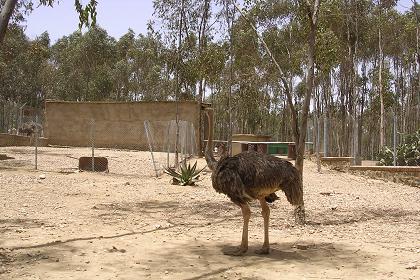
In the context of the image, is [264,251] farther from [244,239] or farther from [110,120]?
[110,120]

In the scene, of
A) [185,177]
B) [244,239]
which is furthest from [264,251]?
[185,177]

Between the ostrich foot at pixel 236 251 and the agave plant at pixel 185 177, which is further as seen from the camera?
the agave plant at pixel 185 177

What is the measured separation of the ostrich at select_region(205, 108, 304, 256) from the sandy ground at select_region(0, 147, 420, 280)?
479 millimetres

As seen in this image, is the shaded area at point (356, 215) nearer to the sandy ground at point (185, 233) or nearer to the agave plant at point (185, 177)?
the sandy ground at point (185, 233)

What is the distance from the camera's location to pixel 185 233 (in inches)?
307

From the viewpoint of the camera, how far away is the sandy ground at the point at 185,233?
580 centimetres

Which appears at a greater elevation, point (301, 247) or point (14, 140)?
point (14, 140)

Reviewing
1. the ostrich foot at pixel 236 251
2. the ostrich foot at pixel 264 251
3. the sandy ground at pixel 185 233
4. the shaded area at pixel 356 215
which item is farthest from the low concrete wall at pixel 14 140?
the ostrich foot at pixel 264 251

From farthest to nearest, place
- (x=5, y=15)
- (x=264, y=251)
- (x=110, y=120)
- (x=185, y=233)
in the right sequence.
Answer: (x=110, y=120), (x=185, y=233), (x=264, y=251), (x=5, y=15)

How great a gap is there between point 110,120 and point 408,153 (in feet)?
56.3

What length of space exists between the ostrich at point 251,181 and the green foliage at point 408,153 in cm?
1093

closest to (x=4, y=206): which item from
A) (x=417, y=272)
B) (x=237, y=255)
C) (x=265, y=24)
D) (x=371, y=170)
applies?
(x=237, y=255)

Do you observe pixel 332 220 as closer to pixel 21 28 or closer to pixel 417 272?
pixel 417 272

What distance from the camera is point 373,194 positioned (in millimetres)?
12383
